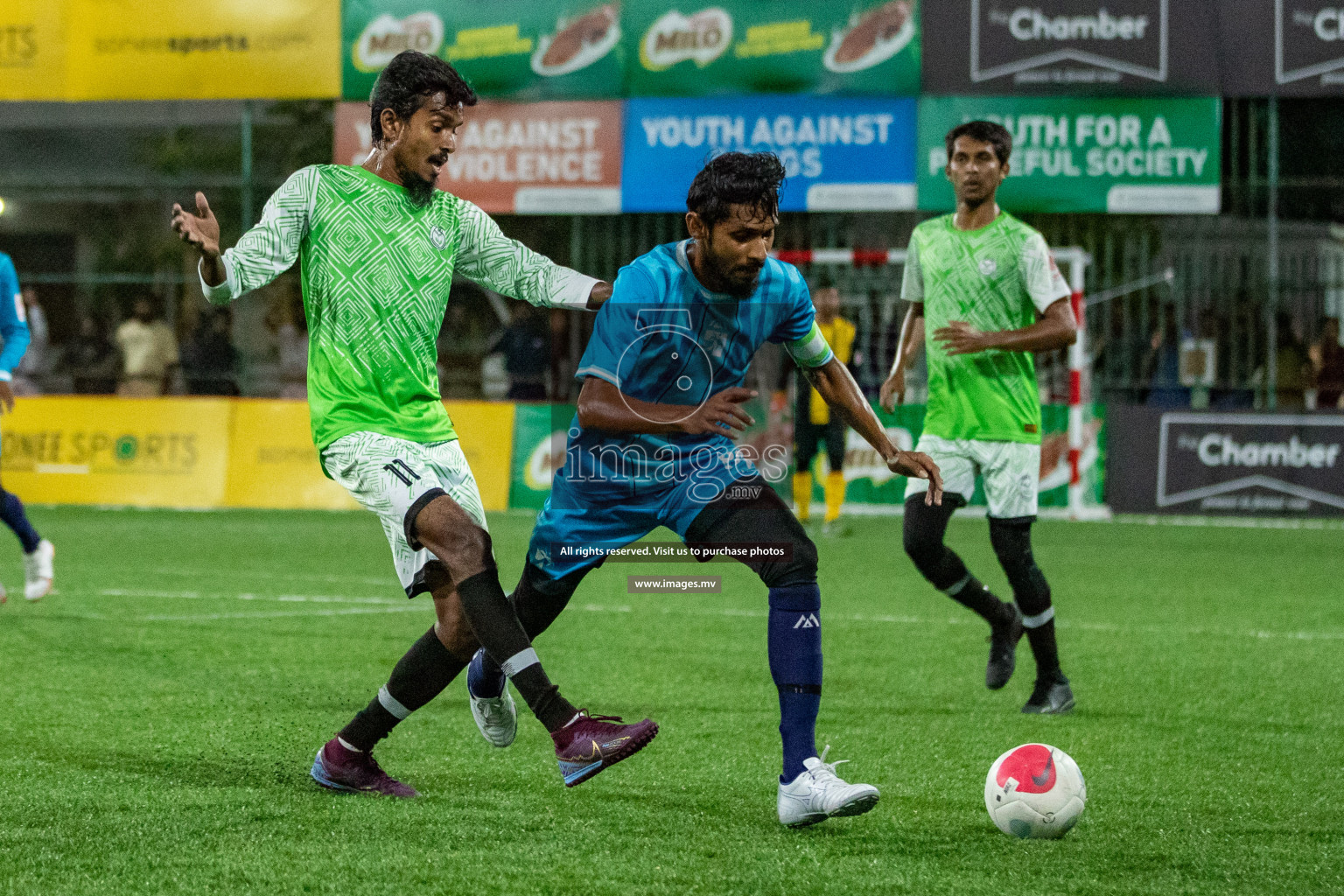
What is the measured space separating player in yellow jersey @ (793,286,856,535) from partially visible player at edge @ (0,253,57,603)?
7.13m

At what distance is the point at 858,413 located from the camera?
191 inches

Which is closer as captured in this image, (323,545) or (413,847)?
(413,847)

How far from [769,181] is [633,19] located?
519 inches

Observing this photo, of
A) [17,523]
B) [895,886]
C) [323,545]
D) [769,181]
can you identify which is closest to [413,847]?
[895,886]

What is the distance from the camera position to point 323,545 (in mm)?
13125

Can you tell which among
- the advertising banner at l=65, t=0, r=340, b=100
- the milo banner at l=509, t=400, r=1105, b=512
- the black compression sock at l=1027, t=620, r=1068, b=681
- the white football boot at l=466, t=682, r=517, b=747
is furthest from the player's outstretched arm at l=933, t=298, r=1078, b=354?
the advertising banner at l=65, t=0, r=340, b=100

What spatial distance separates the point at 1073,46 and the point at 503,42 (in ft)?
18.6

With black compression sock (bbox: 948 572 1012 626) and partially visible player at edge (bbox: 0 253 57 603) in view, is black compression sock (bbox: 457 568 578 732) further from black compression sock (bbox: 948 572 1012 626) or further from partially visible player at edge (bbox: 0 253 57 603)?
partially visible player at edge (bbox: 0 253 57 603)

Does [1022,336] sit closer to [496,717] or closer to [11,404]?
[496,717]

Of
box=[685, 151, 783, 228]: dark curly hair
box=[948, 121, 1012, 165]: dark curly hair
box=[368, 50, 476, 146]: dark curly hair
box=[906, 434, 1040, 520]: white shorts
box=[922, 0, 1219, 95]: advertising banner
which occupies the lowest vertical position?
box=[906, 434, 1040, 520]: white shorts

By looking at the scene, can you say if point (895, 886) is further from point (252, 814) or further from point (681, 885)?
point (252, 814)

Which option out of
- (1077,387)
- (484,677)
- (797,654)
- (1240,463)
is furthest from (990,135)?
(1240,463)

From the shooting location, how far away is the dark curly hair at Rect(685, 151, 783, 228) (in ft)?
14.4

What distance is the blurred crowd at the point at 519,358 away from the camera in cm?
1661
